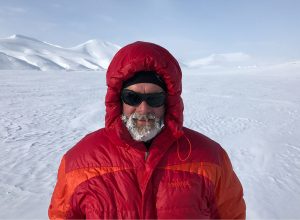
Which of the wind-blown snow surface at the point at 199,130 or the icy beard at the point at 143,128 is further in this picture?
the wind-blown snow surface at the point at 199,130

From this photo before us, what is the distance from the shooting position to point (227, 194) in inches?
61.0

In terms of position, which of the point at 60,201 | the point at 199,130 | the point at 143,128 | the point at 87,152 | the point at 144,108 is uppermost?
the point at 144,108

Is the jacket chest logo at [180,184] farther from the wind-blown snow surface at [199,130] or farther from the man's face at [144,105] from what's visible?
the wind-blown snow surface at [199,130]

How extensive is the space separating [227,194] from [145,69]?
0.76m

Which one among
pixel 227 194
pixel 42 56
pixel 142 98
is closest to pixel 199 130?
pixel 227 194

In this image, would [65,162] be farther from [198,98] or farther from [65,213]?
[198,98]

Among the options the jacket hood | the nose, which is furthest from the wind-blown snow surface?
the nose

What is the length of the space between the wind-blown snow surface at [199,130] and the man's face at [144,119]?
2.17 m

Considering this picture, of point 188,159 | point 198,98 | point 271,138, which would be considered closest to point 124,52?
point 188,159

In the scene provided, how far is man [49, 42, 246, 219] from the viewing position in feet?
4.75

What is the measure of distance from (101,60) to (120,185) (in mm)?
118850

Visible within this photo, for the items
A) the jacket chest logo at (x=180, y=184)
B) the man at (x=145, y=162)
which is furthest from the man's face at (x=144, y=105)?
the jacket chest logo at (x=180, y=184)

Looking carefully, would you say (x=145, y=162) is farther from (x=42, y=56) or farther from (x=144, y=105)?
(x=42, y=56)

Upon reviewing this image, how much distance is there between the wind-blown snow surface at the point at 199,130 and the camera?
11.8 ft
